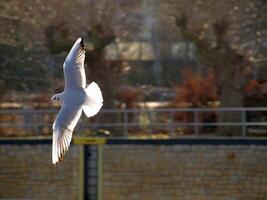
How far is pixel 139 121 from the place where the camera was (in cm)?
2398

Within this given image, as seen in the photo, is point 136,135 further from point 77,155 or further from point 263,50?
point 263,50

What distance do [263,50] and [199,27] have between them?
1.55 metres

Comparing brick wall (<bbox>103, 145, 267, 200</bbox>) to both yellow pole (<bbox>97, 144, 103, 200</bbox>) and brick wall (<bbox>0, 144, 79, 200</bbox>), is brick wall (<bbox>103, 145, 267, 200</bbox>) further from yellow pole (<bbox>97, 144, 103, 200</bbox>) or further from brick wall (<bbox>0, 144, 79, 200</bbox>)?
brick wall (<bbox>0, 144, 79, 200</bbox>)

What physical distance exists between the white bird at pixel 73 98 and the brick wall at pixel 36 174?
10404 mm

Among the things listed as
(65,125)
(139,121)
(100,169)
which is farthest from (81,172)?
(65,125)

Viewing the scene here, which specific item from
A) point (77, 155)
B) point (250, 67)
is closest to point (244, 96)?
point (250, 67)

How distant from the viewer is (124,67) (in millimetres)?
23391

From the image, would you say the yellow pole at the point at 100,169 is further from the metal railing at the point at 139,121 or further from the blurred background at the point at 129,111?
the metal railing at the point at 139,121

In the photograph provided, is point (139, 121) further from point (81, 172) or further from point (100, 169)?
point (81, 172)

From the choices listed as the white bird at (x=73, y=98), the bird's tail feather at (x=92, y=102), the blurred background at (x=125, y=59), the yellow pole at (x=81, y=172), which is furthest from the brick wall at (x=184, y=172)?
the bird's tail feather at (x=92, y=102)

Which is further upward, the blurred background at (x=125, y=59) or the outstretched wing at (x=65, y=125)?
the blurred background at (x=125, y=59)

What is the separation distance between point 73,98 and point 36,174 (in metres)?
11.1

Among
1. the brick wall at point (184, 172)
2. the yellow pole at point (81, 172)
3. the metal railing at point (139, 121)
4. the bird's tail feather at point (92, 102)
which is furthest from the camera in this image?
the metal railing at point (139, 121)

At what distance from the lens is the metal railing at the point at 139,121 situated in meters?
21.3
